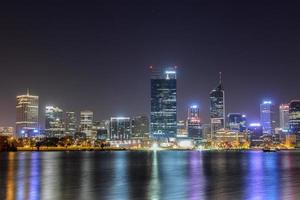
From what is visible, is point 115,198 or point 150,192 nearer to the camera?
point 115,198

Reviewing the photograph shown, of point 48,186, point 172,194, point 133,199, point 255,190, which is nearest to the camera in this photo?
point 133,199

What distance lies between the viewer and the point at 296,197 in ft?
131

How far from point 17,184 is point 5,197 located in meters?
12.9

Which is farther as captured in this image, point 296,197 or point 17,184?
point 17,184

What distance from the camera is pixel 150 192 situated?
4525 centimetres

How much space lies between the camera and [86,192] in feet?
148

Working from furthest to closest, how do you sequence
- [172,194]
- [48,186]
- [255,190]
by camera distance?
[48,186], [255,190], [172,194]

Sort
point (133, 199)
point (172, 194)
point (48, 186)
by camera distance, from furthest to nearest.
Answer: point (48, 186) < point (172, 194) < point (133, 199)

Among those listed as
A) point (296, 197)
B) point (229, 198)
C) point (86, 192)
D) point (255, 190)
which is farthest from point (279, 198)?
point (86, 192)

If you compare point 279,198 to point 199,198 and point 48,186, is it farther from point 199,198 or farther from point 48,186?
point 48,186

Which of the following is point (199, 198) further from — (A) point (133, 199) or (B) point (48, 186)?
(B) point (48, 186)

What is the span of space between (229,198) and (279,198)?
382cm

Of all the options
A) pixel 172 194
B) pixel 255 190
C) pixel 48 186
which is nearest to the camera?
pixel 172 194

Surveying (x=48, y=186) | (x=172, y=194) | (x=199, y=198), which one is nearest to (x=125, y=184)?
(x=48, y=186)
